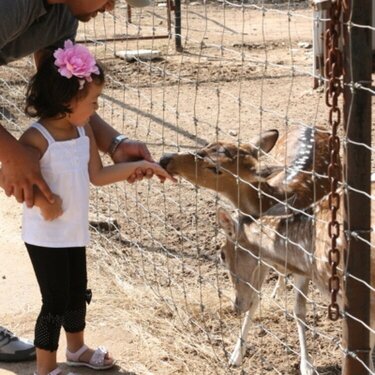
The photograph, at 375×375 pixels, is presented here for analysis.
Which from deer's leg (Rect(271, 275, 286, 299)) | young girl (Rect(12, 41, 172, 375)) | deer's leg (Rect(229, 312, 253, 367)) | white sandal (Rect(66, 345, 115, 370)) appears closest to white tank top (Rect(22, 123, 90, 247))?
young girl (Rect(12, 41, 172, 375))

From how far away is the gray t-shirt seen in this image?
375 centimetres

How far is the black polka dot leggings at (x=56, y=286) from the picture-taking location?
4070 millimetres

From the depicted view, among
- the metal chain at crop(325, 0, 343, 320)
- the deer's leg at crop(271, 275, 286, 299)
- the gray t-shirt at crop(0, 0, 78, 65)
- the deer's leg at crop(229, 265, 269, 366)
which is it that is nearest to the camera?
the metal chain at crop(325, 0, 343, 320)

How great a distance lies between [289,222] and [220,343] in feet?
2.95

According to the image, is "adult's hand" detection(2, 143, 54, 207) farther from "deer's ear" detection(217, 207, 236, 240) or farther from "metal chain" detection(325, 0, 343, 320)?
"metal chain" detection(325, 0, 343, 320)

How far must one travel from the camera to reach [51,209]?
394 centimetres

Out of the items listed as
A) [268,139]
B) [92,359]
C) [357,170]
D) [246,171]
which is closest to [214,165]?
[246,171]

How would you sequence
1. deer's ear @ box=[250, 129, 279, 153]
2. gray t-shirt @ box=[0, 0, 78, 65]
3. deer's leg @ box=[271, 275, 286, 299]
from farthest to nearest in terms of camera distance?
1. deer's ear @ box=[250, 129, 279, 153]
2. deer's leg @ box=[271, 275, 286, 299]
3. gray t-shirt @ box=[0, 0, 78, 65]

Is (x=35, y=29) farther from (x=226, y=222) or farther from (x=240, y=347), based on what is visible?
(x=240, y=347)

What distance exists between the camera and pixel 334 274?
10.5 ft

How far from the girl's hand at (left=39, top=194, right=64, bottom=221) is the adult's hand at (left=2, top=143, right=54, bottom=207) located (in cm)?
3

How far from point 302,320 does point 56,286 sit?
1371 millimetres

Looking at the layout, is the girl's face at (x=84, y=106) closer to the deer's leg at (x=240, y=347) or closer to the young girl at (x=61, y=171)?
the young girl at (x=61, y=171)

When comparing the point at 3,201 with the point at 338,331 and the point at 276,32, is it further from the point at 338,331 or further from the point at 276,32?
the point at 276,32
